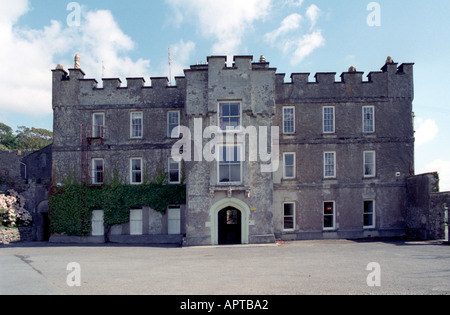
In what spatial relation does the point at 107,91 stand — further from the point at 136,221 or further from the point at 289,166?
the point at 289,166

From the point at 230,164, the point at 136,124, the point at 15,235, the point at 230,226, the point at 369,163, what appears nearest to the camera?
the point at 230,164

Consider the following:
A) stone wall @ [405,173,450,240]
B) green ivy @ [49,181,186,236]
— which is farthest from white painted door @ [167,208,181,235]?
stone wall @ [405,173,450,240]

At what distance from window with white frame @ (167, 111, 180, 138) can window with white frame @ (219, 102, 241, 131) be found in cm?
419

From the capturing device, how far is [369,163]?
2259cm

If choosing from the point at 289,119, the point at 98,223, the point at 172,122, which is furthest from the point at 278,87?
the point at 98,223

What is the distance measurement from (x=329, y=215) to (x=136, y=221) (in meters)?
13.9

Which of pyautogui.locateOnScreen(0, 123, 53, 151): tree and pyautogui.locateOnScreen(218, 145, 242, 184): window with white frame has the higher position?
pyautogui.locateOnScreen(0, 123, 53, 151): tree

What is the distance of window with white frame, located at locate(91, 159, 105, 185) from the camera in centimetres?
2284

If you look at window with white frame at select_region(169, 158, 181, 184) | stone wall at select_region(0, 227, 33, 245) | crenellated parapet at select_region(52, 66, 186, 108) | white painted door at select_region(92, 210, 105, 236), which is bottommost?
stone wall at select_region(0, 227, 33, 245)

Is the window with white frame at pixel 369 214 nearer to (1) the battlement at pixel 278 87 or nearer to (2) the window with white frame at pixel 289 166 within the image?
(2) the window with white frame at pixel 289 166

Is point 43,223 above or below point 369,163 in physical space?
below

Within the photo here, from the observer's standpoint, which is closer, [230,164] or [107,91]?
[230,164]

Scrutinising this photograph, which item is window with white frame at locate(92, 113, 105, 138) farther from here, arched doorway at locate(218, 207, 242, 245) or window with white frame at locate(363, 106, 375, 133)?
window with white frame at locate(363, 106, 375, 133)

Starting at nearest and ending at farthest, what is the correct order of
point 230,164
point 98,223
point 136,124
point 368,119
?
1. point 230,164
2. point 98,223
3. point 368,119
4. point 136,124
